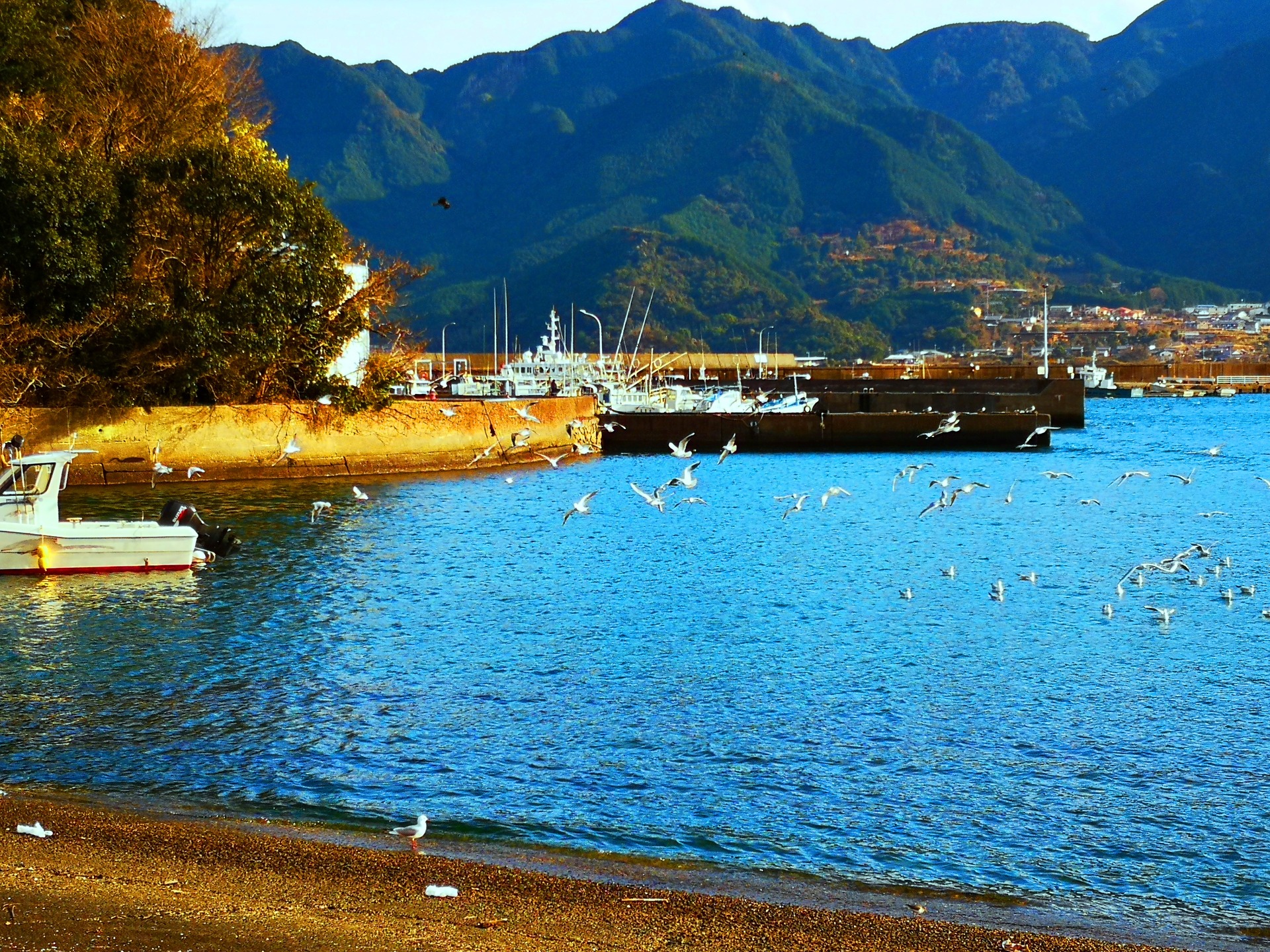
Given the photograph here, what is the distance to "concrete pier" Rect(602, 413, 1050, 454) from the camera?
61.9 metres

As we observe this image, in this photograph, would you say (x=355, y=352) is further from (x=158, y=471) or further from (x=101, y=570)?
(x=101, y=570)

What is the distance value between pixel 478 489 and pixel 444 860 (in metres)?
33.4

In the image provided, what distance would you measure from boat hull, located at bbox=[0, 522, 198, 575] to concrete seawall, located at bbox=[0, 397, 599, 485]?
13500mm

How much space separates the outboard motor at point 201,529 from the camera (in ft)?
92.7

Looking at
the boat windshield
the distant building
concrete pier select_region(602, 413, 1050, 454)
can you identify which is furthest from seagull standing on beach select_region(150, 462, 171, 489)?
concrete pier select_region(602, 413, 1050, 454)

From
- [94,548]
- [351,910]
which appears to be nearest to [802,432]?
[94,548]

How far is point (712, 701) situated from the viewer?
17484mm

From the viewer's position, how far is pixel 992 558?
3108 centimetres

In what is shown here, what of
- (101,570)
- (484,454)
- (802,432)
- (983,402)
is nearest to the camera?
(101,570)

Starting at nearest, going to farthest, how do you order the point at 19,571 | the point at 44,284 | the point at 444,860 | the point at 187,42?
1. the point at 444,860
2. the point at 19,571
3. the point at 44,284
4. the point at 187,42

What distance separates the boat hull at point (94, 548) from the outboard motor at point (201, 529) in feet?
3.79

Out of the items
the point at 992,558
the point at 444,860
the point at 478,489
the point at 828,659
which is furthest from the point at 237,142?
the point at 444,860

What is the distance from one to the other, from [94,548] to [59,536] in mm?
638

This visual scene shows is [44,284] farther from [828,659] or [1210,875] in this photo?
[1210,875]
